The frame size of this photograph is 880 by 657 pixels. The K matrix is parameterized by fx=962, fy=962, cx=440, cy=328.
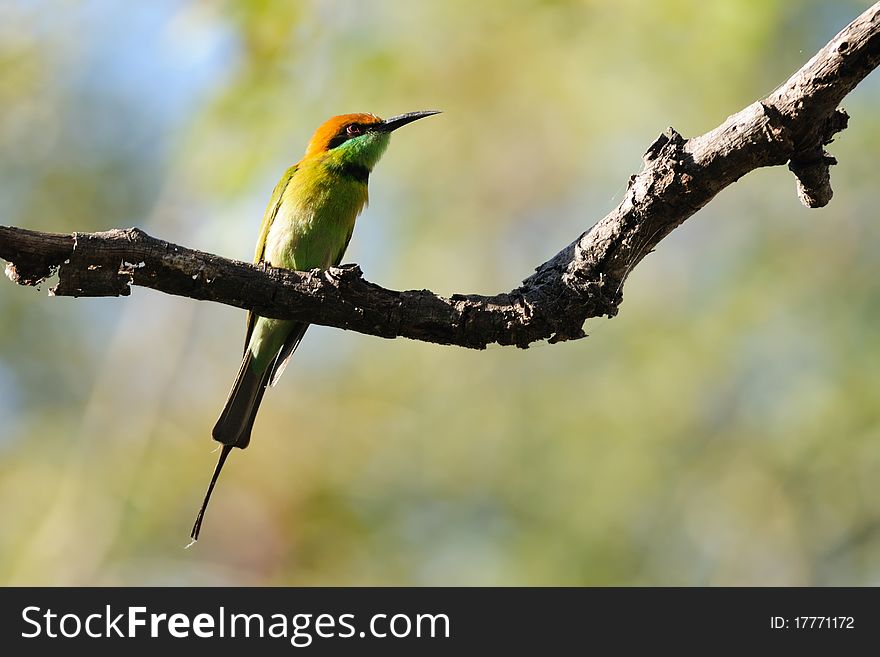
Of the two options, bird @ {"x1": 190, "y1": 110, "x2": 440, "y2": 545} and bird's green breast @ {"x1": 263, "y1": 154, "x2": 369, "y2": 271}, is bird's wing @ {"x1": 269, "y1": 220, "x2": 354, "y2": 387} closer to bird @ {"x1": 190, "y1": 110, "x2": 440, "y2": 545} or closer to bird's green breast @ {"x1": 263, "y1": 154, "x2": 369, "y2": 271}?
bird @ {"x1": 190, "y1": 110, "x2": 440, "y2": 545}

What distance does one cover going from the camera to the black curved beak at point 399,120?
4125mm

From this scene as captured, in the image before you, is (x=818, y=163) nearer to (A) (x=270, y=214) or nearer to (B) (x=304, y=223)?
(B) (x=304, y=223)

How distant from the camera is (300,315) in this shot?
2291mm

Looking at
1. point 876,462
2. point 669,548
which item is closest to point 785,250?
point 876,462

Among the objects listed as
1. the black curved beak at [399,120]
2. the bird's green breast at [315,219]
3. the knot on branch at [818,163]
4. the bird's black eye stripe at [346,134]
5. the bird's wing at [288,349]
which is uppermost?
the black curved beak at [399,120]

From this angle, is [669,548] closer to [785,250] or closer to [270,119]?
[785,250]

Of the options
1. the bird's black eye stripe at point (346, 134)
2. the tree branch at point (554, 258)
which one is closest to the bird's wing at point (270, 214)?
the bird's black eye stripe at point (346, 134)

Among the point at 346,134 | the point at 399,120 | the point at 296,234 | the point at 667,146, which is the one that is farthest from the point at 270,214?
the point at 667,146

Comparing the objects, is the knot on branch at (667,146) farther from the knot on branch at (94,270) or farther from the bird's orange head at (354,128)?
the bird's orange head at (354,128)

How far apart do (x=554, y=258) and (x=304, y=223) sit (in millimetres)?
1515

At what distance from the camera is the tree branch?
A: 2012 mm

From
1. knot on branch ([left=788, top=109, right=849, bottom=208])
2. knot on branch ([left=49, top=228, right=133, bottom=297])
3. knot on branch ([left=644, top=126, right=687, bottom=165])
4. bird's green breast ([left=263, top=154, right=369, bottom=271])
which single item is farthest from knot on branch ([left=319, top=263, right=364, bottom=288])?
bird's green breast ([left=263, top=154, right=369, bottom=271])

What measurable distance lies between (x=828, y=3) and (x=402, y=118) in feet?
6.27

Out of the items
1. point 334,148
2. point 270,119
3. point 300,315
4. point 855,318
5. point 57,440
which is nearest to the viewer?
point 300,315
